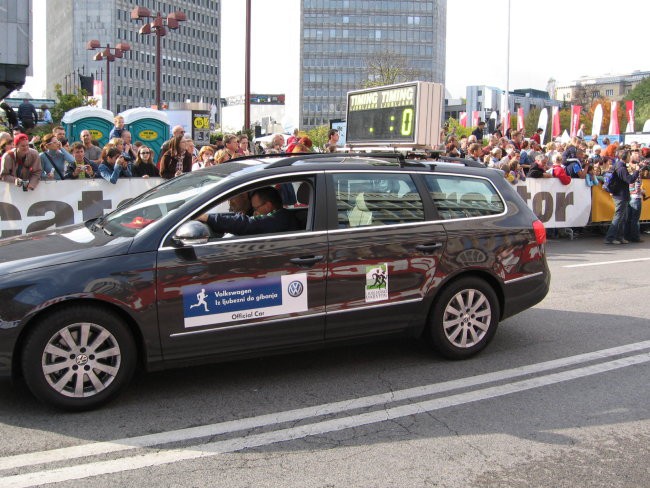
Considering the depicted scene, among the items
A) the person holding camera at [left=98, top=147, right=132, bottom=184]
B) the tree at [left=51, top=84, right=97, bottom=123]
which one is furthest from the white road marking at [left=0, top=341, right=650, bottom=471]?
the tree at [left=51, top=84, right=97, bottom=123]

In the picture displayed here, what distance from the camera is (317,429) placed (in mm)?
4445

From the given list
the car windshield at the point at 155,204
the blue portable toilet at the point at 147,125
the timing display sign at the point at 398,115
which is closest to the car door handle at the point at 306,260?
the car windshield at the point at 155,204

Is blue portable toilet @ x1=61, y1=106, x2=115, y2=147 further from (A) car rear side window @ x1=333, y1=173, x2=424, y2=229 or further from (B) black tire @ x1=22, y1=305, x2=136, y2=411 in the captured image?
(B) black tire @ x1=22, y1=305, x2=136, y2=411

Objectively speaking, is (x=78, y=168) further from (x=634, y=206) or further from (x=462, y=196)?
(x=634, y=206)

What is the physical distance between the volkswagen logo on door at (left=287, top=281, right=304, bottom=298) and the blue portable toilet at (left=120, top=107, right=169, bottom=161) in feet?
69.3

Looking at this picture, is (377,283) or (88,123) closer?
(377,283)

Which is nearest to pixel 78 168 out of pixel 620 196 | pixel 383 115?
pixel 383 115

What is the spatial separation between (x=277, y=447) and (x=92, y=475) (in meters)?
1.01

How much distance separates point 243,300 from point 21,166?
6670 millimetres

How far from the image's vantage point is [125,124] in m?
25.2

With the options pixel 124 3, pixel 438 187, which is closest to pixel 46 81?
pixel 124 3

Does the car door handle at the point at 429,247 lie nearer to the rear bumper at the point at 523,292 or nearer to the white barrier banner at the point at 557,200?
the rear bumper at the point at 523,292

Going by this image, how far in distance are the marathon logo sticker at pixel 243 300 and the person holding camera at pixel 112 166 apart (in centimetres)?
653

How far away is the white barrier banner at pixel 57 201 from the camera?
400 inches
